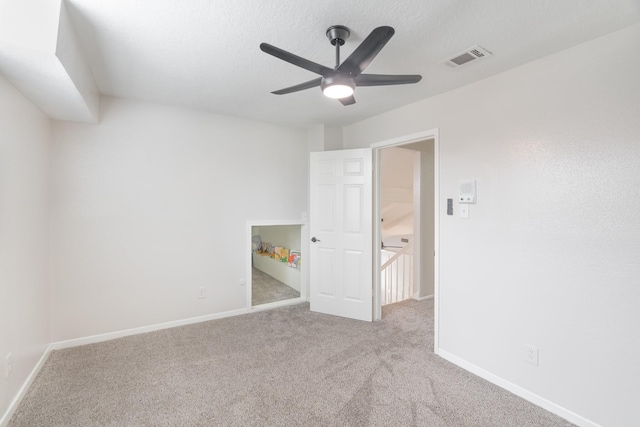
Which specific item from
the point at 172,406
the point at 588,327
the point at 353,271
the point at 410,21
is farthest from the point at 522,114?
the point at 172,406

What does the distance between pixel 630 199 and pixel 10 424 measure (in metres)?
4.01

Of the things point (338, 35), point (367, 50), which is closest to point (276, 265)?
point (338, 35)

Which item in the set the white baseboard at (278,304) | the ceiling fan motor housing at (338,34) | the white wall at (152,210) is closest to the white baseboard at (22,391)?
the white wall at (152,210)

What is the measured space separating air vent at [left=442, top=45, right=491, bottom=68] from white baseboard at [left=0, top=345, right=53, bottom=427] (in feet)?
12.4

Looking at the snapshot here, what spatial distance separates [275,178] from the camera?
3941 mm

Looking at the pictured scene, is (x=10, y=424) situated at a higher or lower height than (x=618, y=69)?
lower

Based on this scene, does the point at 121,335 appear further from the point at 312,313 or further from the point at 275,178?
the point at 275,178

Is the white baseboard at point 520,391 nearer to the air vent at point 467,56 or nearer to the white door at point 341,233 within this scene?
the white door at point 341,233

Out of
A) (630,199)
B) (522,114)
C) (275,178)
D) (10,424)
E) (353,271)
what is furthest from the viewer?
(275,178)

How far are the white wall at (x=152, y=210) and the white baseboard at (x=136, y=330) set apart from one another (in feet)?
0.16

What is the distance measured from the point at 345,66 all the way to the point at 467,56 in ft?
3.53

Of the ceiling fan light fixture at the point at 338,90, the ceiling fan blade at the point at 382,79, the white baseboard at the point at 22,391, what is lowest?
the white baseboard at the point at 22,391

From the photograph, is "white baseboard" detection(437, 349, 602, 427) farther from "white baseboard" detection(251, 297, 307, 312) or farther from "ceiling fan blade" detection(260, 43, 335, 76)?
"ceiling fan blade" detection(260, 43, 335, 76)

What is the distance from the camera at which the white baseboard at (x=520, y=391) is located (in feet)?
6.09
